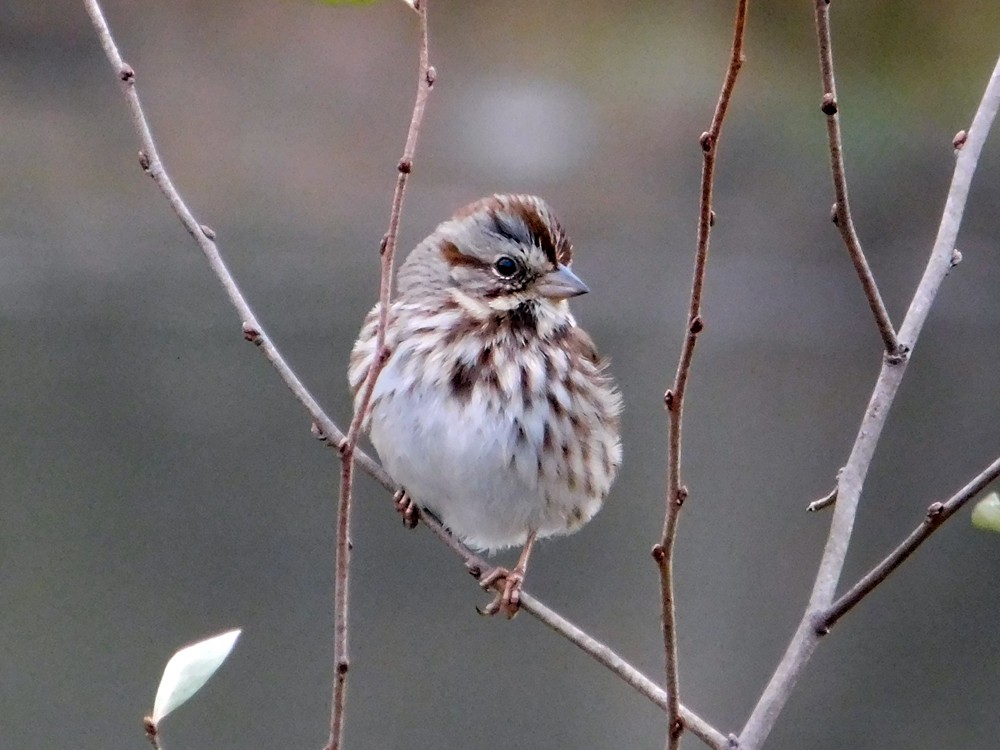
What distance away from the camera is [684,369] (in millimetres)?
1739

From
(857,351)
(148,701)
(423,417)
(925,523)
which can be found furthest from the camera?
(857,351)

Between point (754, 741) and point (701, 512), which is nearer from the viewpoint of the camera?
Result: point (754, 741)

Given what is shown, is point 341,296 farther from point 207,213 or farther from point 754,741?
point 754,741

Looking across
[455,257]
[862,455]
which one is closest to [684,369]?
[862,455]

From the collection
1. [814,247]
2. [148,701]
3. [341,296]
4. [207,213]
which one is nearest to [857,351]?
[814,247]

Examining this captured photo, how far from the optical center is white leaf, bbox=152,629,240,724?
1.85 metres

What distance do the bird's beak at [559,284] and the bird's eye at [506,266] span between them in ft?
0.19

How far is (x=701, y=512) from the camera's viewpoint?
4641 millimetres

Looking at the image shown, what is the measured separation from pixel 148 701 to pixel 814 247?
2.54 m

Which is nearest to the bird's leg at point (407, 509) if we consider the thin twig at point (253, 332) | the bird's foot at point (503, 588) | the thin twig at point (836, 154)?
the bird's foot at point (503, 588)

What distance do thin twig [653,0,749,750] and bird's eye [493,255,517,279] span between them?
1073 millimetres

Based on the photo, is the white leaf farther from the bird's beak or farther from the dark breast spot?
the bird's beak

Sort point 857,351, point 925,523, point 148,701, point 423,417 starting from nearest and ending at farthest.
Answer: point 925,523, point 423,417, point 148,701, point 857,351

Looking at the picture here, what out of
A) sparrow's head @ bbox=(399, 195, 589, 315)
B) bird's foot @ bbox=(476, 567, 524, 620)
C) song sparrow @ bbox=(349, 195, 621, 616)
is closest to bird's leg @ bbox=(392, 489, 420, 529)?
song sparrow @ bbox=(349, 195, 621, 616)
